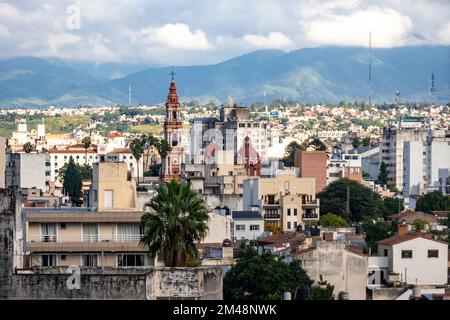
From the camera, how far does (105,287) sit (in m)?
21.2

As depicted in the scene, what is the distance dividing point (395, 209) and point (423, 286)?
198ft

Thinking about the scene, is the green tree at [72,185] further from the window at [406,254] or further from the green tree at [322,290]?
the green tree at [322,290]

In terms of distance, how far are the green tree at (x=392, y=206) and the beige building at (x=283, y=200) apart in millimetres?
5824

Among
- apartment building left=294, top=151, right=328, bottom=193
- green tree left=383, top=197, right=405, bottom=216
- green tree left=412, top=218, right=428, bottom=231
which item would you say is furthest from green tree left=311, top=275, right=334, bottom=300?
apartment building left=294, top=151, right=328, bottom=193

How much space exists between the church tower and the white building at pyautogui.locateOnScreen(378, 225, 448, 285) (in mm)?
82947

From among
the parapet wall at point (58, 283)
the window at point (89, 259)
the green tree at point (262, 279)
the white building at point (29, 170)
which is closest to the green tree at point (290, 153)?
the white building at point (29, 170)

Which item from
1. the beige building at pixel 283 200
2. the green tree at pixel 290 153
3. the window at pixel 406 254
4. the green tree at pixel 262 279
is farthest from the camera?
the green tree at pixel 290 153

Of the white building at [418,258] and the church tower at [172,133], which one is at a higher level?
the church tower at [172,133]

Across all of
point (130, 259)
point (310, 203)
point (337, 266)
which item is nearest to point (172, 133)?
point (310, 203)

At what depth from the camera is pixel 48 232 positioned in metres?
37.5

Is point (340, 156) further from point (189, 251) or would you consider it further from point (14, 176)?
point (189, 251)

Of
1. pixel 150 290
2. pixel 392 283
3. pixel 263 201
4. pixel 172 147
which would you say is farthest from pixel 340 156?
pixel 150 290

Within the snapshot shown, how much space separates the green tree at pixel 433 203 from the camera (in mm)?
106125

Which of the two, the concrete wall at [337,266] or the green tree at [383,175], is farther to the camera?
the green tree at [383,175]
